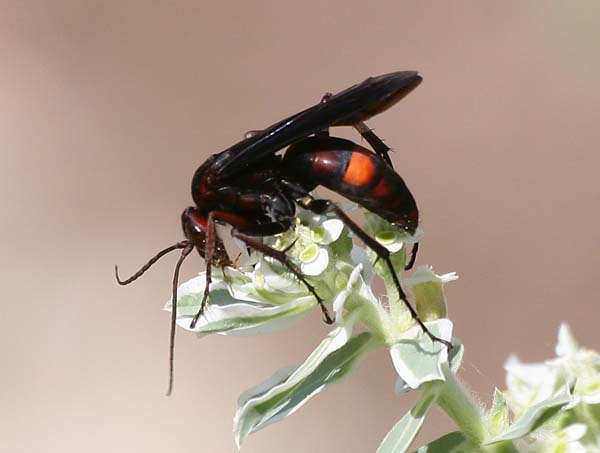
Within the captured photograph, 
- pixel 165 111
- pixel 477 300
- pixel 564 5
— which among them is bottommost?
pixel 477 300

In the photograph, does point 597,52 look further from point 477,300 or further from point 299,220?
point 299,220

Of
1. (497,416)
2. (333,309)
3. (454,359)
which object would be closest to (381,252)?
(333,309)

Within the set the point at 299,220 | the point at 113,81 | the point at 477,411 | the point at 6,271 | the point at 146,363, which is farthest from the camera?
Answer: the point at 113,81

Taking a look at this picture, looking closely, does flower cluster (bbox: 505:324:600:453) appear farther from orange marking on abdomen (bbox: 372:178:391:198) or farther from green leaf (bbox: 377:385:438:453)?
orange marking on abdomen (bbox: 372:178:391:198)

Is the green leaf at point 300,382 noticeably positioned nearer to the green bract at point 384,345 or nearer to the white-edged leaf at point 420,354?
the green bract at point 384,345

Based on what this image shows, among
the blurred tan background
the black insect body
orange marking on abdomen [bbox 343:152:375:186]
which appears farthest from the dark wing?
the blurred tan background

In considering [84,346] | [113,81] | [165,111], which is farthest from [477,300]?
[113,81]
